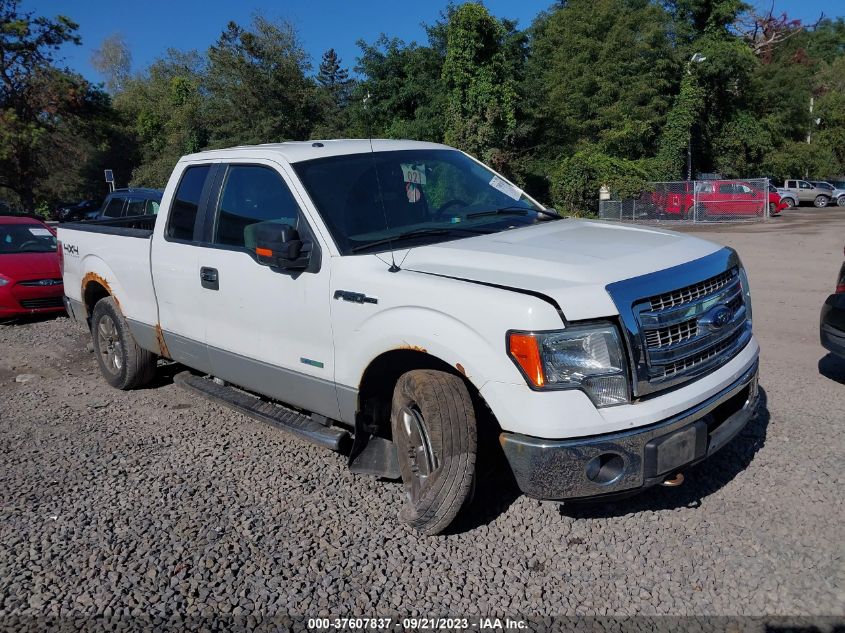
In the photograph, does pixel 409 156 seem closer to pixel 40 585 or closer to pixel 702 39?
pixel 40 585

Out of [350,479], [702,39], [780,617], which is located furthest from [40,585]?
[702,39]

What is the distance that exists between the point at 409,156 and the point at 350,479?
215 cm

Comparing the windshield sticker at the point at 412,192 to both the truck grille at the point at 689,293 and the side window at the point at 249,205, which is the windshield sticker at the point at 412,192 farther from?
the truck grille at the point at 689,293

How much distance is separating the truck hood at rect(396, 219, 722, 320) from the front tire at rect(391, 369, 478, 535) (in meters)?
0.56

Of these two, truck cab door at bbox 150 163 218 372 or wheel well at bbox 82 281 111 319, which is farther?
wheel well at bbox 82 281 111 319

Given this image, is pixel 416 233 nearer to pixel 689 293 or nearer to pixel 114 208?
pixel 689 293

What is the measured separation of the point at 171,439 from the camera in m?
5.10

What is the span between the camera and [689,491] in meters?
3.91

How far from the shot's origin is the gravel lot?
3090mm

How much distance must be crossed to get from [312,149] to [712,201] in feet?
83.0

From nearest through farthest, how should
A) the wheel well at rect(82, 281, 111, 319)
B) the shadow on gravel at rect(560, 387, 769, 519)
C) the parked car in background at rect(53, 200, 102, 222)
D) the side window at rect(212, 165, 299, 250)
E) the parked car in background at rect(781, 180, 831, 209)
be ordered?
the shadow on gravel at rect(560, 387, 769, 519) → the side window at rect(212, 165, 299, 250) → the wheel well at rect(82, 281, 111, 319) → the parked car in background at rect(781, 180, 831, 209) → the parked car in background at rect(53, 200, 102, 222)

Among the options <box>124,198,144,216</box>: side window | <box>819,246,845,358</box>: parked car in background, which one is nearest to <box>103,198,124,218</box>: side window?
<box>124,198,144,216</box>: side window

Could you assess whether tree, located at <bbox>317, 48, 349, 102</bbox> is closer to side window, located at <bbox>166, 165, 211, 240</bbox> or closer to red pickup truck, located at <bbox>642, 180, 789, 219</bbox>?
red pickup truck, located at <bbox>642, 180, 789, 219</bbox>

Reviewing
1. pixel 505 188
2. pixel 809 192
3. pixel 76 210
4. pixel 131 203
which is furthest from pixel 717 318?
pixel 76 210
